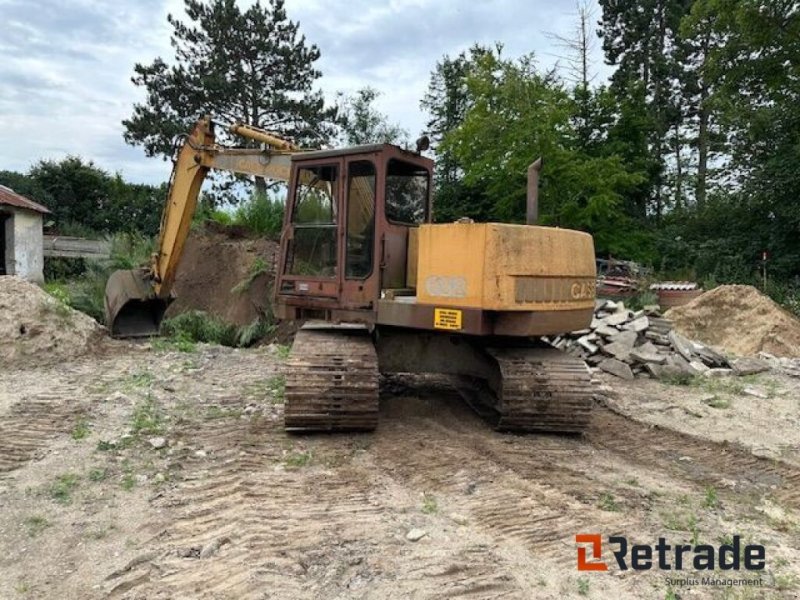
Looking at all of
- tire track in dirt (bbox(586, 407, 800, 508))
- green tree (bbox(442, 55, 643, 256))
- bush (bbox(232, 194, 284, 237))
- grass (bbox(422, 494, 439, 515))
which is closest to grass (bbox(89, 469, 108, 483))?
grass (bbox(422, 494, 439, 515))

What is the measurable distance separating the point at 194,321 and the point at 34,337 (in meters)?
3.25

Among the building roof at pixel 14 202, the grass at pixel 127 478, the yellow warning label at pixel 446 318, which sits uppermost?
the building roof at pixel 14 202

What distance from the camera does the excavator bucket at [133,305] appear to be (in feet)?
29.6

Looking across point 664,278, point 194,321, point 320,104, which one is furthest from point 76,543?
point 320,104

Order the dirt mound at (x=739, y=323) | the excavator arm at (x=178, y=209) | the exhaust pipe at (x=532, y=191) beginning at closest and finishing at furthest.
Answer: the exhaust pipe at (x=532, y=191) < the excavator arm at (x=178, y=209) < the dirt mound at (x=739, y=323)

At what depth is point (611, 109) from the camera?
20.1 m

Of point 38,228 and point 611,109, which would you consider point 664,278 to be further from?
point 38,228

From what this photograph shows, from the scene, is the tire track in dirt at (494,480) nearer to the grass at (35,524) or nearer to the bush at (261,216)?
the grass at (35,524)

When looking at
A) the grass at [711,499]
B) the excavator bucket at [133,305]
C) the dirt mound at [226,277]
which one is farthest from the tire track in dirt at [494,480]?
the dirt mound at [226,277]

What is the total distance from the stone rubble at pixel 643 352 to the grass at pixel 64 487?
5811 millimetres

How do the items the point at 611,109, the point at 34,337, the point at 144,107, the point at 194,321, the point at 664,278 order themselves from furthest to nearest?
the point at 144,107 < the point at 611,109 < the point at 664,278 < the point at 194,321 < the point at 34,337

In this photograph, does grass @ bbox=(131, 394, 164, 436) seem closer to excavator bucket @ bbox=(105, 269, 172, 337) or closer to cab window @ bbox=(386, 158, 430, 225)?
cab window @ bbox=(386, 158, 430, 225)

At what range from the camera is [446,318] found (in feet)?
15.7

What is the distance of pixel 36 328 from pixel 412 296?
5.81m
